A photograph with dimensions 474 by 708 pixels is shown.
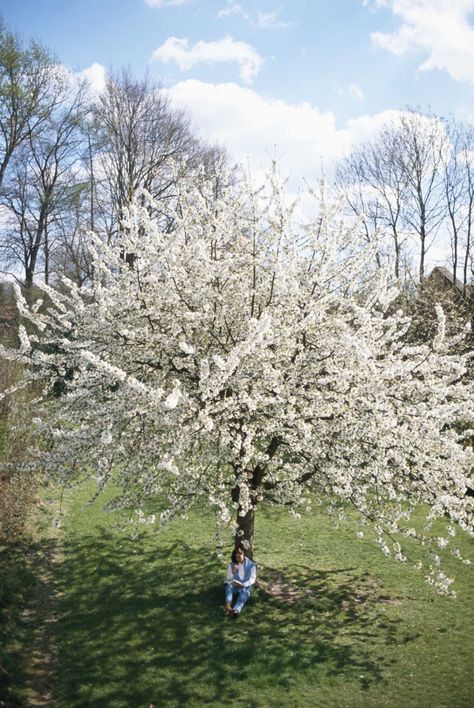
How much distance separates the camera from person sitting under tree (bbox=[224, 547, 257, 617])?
9.07 metres

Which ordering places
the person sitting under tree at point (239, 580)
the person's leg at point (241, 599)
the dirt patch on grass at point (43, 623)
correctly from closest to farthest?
the dirt patch on grass at point (43, 623)
the person's leg at point (241, 599)
the person sitting under tree at point (239, 580)

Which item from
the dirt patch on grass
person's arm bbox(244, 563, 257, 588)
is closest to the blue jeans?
person's arm bbox(244, 563, 257, 588)

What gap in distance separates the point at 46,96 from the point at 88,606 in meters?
24.8

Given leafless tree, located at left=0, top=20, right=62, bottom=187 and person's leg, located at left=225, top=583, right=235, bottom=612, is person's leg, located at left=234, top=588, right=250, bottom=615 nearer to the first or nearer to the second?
person's leg, located at left=225, top=583, right=235, bottom=612

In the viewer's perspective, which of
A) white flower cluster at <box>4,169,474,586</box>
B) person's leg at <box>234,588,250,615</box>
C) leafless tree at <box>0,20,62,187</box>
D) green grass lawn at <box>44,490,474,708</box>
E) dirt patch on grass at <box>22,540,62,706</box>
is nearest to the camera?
green grass lawn at <box>44,490,474,708</box>

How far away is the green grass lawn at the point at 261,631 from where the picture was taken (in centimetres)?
723

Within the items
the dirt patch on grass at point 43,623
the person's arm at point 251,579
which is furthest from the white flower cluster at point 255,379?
the dirt patch on grass at point 43,623

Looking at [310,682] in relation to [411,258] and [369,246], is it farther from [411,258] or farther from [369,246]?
[411,258]

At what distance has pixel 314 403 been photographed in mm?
7832

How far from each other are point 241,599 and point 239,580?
1.02ft

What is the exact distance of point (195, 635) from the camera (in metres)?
8.48

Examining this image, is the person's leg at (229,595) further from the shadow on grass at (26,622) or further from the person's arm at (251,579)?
the shadow on grass at (26,622)

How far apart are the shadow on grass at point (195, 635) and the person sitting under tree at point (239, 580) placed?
0.25 meters

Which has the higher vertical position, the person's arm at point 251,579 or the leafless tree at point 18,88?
the leafless tree at point 18,88
